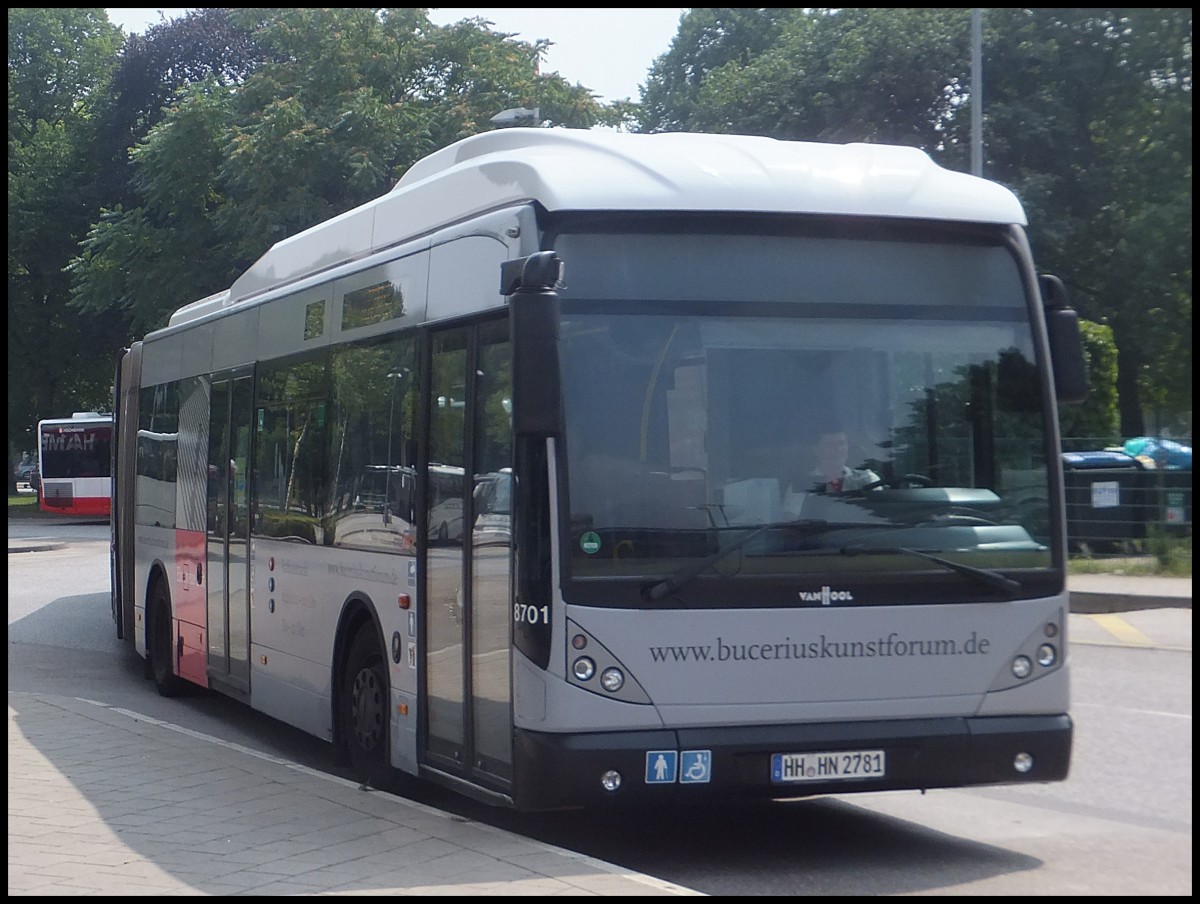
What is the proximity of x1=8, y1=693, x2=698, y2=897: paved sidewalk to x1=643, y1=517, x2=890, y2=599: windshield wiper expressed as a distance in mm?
1105

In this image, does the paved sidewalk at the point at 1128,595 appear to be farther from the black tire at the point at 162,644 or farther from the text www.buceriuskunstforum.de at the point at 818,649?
the text www.buceriuskunstforum.de at the point at 818,649

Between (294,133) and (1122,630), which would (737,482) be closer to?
(1122,630)

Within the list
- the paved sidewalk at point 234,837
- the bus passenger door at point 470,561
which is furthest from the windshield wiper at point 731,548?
the paved sidewalk at point 234,837

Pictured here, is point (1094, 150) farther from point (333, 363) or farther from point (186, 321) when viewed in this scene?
point (333, 363)

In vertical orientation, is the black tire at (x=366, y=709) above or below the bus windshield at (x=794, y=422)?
below

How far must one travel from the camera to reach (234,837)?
7484 millimetres

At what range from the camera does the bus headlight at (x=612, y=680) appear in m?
6.91

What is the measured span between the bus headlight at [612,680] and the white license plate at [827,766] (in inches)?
28.1

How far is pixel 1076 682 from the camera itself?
1422cm

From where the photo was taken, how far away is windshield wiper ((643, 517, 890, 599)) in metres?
6.95

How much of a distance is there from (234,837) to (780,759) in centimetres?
241

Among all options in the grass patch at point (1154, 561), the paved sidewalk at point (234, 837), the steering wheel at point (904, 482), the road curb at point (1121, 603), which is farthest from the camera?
the grass patch at point (1154, 561)

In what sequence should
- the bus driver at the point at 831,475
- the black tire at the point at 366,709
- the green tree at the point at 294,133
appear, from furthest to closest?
the green tree at the point at 294,133, the black tire at the point at 366,709, the bus driver at the point at 831,475

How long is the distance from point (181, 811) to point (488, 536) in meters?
2.11
